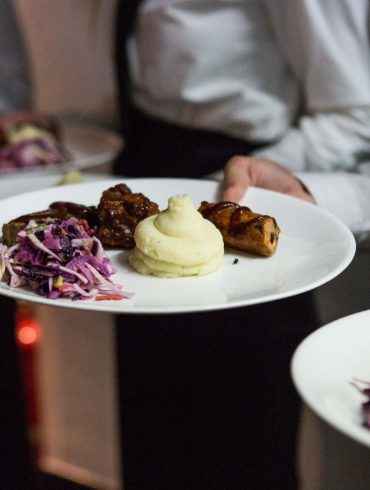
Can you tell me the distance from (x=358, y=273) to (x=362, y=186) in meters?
0.34

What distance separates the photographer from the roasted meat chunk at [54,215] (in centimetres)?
89

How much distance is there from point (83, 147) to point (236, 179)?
2.50 ft

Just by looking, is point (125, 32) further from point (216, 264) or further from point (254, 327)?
point (254, 327)

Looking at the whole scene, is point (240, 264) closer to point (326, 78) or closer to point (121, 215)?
point (121, 215)

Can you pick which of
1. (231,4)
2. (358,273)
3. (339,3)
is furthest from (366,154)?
(358,273)

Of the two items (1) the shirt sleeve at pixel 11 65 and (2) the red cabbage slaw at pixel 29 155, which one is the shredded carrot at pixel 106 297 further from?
(1) the shirt sleeve at pixel 11 65

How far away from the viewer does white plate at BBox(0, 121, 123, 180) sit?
1.39 meters

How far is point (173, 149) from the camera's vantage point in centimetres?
141

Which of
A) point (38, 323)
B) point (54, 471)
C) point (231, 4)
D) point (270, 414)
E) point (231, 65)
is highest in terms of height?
point (231, 4)

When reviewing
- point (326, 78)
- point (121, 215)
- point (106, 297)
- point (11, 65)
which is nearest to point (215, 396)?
point (106, 297)

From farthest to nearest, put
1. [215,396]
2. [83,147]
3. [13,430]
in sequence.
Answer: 1. [83,147]
2. [13,430]
3. [215,396]

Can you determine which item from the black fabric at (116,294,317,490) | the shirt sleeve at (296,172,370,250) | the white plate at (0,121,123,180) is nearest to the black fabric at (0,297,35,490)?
the white plate at (0,121,123,180)

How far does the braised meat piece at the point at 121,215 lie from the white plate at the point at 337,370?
36 cm

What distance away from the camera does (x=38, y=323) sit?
101cm
